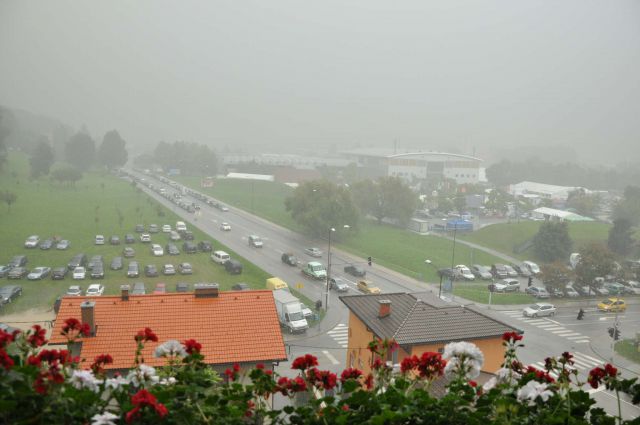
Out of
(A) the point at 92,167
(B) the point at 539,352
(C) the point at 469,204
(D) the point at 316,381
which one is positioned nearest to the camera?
(D) the point at 316,381

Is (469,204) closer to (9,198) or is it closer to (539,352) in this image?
(539,352)

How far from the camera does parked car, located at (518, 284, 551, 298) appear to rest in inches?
645

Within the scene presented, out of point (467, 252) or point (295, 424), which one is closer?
point (295, 424)

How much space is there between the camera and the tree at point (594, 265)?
1669 centimetres

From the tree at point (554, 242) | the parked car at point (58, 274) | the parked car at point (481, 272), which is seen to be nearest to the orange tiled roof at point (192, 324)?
the parked car at point (58, 274)

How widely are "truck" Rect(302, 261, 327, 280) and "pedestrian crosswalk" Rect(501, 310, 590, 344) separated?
5727mm

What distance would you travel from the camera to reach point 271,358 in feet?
21.2

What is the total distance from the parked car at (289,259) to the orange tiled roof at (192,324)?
1043 cm

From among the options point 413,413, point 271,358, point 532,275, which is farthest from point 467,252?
point 413,413

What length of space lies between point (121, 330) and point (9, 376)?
5.59 m

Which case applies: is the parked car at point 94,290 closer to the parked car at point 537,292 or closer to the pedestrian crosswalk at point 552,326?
the pedestrian crosswalk at point 552,326

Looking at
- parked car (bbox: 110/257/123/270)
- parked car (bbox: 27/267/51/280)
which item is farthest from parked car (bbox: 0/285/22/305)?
parked car (bbox: 110/257/123/270)

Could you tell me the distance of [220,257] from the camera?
17.5m

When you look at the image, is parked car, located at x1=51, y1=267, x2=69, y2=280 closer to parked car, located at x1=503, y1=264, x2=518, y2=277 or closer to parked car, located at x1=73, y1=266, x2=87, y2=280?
parked car, located at x1=73, y1=266, x2=87, y2=280
